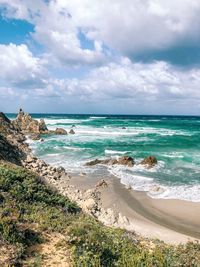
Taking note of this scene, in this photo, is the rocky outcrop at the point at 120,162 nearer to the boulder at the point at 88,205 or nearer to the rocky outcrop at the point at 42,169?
the rocky outcrop at the point at 42,169

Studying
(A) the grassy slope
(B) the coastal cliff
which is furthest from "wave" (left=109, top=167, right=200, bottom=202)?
(A) the grassy slope

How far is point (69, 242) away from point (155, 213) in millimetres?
9840

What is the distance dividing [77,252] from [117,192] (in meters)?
13.4

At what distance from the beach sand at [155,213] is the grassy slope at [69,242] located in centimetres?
443

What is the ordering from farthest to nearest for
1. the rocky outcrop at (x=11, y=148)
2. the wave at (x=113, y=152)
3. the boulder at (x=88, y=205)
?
the wave at (x=113, y=152) → the rocky outcrop at (x=11, y=148) → the boulder at (x=88, y=205)

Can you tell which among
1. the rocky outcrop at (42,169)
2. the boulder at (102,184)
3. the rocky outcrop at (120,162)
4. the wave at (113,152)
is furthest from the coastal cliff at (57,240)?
the wave at (113,152)

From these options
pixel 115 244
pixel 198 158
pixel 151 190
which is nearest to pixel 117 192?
pixel 151 190

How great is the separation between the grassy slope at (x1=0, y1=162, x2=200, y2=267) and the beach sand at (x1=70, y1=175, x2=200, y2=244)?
4428 mm

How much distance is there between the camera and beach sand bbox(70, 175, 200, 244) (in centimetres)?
1506

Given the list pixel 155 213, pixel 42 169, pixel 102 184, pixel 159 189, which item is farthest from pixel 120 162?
pixel 155 213

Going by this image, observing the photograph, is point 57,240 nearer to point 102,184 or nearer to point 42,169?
point 102,184

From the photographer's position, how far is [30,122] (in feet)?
214

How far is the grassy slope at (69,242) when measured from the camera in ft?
26.5

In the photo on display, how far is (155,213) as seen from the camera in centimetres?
1805
